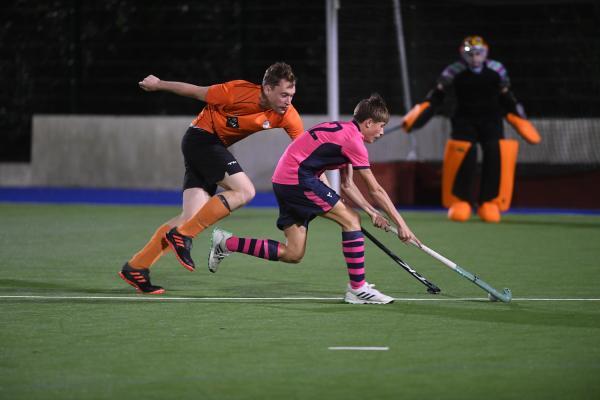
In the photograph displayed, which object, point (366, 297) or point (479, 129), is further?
point (479, 129)

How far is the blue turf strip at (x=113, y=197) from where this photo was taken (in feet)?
41.1

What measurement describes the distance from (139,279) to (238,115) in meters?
1.07

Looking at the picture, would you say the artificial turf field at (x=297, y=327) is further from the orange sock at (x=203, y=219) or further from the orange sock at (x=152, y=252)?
the orange sock at (x=203, y=219)

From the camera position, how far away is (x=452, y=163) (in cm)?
1112

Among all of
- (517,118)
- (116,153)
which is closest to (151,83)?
(517,118)

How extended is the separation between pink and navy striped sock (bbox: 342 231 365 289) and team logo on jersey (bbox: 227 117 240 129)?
1001 mm

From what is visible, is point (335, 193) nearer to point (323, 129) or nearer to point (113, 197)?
point (323, 129)

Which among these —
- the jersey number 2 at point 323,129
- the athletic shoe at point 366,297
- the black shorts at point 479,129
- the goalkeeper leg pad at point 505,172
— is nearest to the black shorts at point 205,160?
the jersey number 2 at point 323,129

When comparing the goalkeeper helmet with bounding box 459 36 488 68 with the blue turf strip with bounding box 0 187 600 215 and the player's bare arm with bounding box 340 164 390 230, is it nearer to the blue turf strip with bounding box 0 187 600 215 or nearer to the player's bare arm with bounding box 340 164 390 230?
the blue turf strip with bounding box 0 187 600 215

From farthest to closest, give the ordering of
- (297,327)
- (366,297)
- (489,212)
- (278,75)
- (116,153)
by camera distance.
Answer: (116,153) → (489,212) → (278,75) → (366,297) → (297,327)

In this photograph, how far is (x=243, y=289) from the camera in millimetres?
6797

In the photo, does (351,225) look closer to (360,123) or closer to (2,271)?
(360,123)

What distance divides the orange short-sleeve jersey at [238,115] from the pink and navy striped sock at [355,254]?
0.83 metres

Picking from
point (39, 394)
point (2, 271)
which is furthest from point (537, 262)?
point (39, 394)
